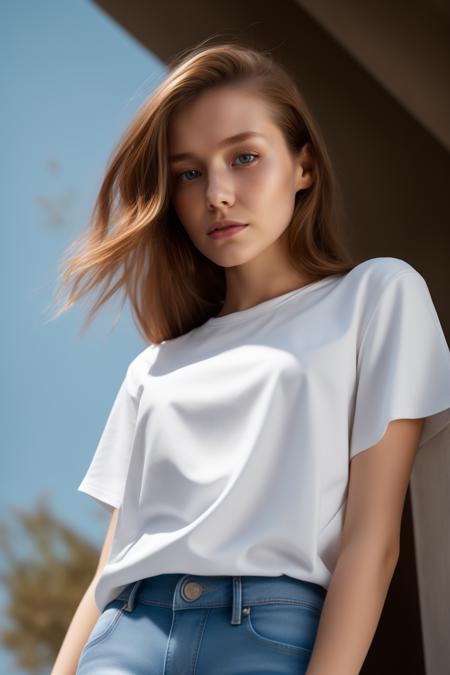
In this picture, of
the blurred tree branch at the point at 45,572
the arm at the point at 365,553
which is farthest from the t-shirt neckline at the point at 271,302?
the blurred tree branch at the point at 45,572

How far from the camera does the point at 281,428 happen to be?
57.0 inches

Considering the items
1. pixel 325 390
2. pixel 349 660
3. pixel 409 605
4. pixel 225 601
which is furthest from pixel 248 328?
pixel 409 605

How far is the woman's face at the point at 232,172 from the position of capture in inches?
64.3

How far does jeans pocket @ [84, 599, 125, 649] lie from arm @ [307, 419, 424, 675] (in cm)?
34

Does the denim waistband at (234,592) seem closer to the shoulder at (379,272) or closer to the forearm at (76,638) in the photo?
the forearm at (76,638)

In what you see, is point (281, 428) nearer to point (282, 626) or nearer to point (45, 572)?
point (282, 626)

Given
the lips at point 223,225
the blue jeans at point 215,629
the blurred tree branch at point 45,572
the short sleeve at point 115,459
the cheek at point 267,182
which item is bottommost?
the blurred tree branch at point 45,572

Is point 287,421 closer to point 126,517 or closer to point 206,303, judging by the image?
point 126,517

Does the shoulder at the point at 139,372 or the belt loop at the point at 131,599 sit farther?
the shoulder at the point at 139,372

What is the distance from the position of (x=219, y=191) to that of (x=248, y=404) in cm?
38

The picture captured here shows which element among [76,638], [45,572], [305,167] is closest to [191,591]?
[76,638]

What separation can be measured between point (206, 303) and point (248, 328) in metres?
0.31

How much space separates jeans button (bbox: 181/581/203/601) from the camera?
1350mm

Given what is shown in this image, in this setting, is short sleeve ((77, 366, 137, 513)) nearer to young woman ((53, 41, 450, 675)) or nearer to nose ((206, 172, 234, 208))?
young woman ((53, 41, 450, 675))
